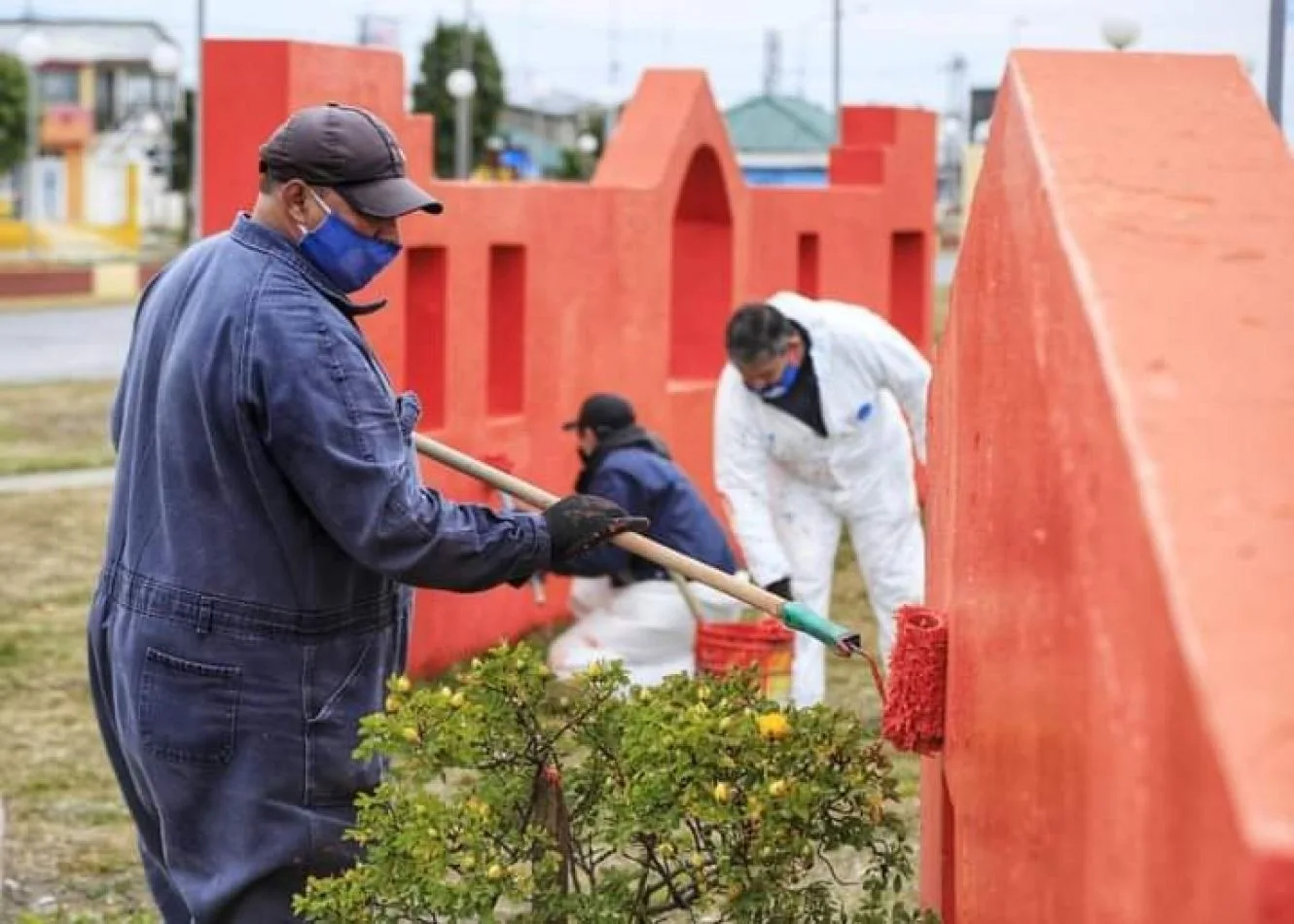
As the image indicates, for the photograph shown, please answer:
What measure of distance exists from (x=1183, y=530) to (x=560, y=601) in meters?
9.37

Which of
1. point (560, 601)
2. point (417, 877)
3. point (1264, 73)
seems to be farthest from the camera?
point (560, 601)

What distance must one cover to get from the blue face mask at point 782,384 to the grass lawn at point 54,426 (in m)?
9.74

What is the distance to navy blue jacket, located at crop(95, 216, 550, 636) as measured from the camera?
407 centimetres

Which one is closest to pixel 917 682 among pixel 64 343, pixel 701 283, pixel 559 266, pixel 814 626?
pixel 814 626

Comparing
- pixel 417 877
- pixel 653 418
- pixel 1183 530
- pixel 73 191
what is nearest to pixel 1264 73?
pixel 417 877

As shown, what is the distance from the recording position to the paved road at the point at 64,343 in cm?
2498

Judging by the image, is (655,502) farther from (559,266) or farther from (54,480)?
(54,480)

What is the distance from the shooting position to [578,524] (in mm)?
4340

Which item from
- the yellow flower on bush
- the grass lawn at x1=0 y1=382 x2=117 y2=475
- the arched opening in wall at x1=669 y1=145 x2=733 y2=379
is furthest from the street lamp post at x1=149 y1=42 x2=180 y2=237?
the yellow flower on bush

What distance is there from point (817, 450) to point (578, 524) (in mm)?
4513

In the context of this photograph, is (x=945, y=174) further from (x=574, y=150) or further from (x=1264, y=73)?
(x=1264, y=73)

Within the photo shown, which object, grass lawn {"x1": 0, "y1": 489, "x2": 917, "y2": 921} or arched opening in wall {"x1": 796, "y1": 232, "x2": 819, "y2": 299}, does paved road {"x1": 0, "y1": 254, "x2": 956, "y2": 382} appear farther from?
grass lawn {"x1": 0, "y1": 489, "x2": 917, "y2": 921}

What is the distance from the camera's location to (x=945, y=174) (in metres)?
72.6

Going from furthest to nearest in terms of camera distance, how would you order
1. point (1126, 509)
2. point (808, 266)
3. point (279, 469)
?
1. point (808, 266)
2. point (279, 469)
3. point (1126, 509)
